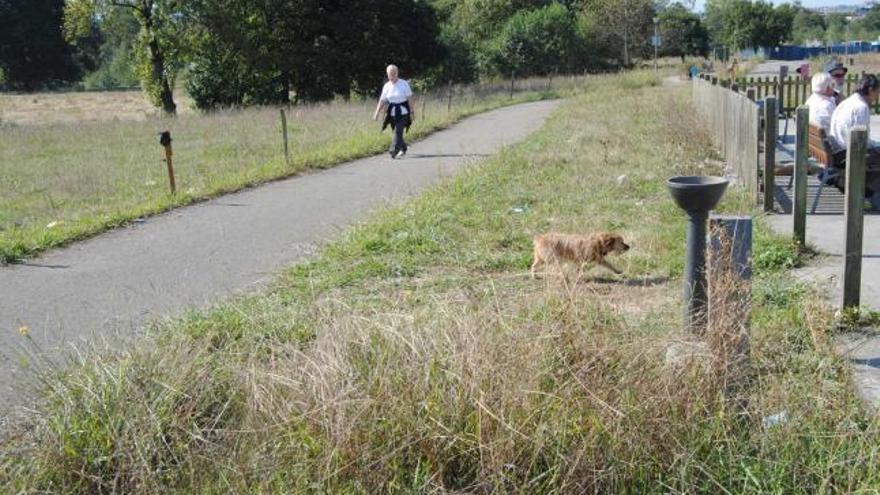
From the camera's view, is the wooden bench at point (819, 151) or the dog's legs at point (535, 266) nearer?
the dog's legs at point (535, 266)

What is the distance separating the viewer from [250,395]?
3.99 meters

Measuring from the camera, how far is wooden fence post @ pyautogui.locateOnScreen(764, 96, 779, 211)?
28.1ft

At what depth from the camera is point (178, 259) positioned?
8.23 meters

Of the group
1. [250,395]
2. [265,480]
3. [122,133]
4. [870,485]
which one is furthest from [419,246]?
[122,133]

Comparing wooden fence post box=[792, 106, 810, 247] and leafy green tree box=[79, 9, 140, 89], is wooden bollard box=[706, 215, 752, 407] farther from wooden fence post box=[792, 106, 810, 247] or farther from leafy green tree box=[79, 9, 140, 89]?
leafy green tree box=[79, 9, 140, 89]

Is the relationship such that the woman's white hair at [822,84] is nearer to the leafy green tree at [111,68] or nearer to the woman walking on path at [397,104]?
the woman walking on path at [397,104]

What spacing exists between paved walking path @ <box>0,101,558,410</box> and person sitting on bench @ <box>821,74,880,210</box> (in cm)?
498

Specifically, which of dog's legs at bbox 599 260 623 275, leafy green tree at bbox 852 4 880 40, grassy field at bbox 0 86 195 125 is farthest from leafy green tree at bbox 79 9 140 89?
leafy green tree at bbox 852 4 880 40

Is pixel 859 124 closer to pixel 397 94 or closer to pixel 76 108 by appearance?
pixel 397 94

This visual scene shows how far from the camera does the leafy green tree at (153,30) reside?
1559 inches

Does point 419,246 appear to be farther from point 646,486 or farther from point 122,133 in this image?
point 122,133

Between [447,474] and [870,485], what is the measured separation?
159 centimetres

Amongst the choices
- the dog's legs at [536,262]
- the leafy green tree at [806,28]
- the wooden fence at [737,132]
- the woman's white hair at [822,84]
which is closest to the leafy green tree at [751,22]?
the leafy green tree at [806,28]

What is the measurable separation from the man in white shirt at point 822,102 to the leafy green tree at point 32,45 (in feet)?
236
